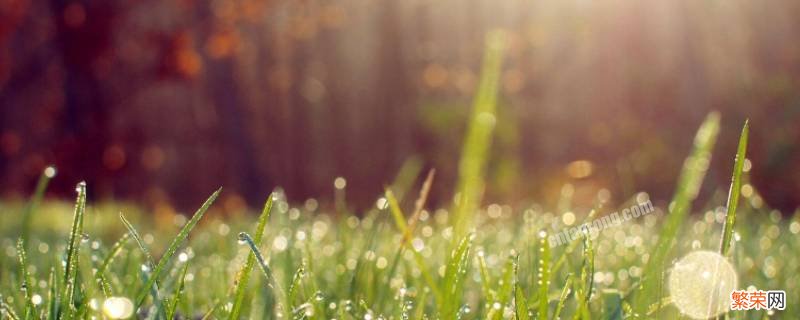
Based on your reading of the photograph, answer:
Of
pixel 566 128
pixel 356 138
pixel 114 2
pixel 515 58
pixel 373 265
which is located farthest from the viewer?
pixel 356 138

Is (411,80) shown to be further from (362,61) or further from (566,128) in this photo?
(566,128)

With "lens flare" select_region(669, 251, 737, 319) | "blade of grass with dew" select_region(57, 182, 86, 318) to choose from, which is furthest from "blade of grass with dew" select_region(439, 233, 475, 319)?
"blade of grass with dew" select_region(57, 182, 86, 318)

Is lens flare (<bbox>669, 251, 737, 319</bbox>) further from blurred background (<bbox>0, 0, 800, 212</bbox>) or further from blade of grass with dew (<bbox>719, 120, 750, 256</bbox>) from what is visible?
blurred background (<bbox>0, 0, 800, 212</bbox>)

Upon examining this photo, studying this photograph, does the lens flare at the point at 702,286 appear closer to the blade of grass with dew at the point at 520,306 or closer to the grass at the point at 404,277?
the grass at the point at 404,277

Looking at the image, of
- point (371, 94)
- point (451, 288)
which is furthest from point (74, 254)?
point (371, 94)

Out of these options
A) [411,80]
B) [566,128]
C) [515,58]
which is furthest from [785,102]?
[411,80]

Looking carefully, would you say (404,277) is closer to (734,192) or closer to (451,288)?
(451,288)
